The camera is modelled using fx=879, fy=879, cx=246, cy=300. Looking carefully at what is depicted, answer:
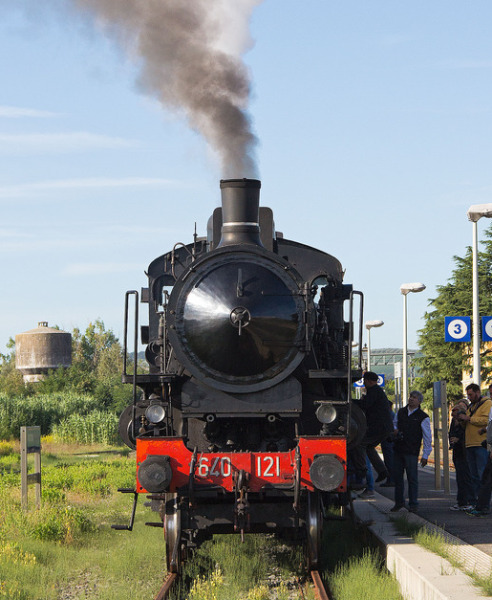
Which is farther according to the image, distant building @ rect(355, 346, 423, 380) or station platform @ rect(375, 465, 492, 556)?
distant building @ rect(355, 346, 423, 380)

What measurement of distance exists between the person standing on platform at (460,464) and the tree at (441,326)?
3064 cm

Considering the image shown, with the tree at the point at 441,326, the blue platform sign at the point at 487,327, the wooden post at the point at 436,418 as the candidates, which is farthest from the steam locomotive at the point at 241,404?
the tree at the point at 441,326

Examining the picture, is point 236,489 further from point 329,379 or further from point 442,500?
point 442,500

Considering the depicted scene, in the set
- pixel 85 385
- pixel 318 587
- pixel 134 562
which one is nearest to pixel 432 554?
pixel 318 587

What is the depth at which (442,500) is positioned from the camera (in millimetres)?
13602

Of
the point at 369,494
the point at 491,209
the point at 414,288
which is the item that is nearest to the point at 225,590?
the point at 369,494

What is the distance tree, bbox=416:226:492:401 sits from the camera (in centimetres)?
4344

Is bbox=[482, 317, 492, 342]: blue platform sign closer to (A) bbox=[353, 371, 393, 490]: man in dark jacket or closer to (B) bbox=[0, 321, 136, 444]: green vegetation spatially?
(A) bbox=[353, 371, 393, 490]: man in dark jacket

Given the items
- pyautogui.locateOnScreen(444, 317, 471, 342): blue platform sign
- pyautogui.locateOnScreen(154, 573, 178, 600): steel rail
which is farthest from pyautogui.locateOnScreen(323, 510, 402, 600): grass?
pyautogui.locateOnScreen(444, 317, 471, 342): blue platform sign

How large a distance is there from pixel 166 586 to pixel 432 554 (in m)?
2.42

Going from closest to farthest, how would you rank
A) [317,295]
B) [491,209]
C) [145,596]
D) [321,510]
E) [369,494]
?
[145,596]
[321,510]
[317,295]
[369,494]
[491,209]

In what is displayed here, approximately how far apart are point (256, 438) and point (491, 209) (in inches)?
430

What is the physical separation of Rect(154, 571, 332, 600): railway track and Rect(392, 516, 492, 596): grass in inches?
43.0

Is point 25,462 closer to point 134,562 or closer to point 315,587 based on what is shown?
point 134,562
